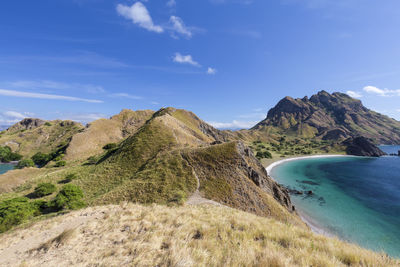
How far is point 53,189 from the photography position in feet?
98.6

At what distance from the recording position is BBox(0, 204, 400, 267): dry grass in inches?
216

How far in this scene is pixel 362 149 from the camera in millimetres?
140750

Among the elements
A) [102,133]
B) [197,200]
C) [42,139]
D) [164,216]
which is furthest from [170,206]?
[42,139]

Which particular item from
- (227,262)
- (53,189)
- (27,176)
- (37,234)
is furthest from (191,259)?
(27,176)

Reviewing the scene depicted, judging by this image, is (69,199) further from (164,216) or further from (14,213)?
(164,216)

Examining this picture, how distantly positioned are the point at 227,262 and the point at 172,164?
2504cm

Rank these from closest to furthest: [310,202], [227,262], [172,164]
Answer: [227,262], [172,164], [310,202]

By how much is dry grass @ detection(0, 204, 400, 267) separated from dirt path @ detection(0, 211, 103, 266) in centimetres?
15

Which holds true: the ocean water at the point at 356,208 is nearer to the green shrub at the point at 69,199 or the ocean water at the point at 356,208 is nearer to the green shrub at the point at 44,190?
A: the green shrub at the point at 69,199

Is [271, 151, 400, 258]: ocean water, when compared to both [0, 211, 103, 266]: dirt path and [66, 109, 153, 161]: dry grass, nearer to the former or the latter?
[0, 211, 103, 266]: dirt path

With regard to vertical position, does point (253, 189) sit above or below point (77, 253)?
below

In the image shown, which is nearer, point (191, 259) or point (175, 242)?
point (191, 259)

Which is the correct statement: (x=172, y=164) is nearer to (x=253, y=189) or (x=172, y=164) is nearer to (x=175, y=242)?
(x=253, y=189)

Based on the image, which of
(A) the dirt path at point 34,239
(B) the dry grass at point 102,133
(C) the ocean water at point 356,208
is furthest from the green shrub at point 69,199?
(B) the dry grass at point 102,133
